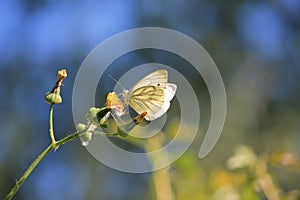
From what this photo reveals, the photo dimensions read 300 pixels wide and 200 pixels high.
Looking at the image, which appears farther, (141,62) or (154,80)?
(141,62)

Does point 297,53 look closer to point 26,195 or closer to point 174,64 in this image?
point 174,64

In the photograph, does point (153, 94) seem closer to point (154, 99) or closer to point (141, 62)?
point (154, 99)

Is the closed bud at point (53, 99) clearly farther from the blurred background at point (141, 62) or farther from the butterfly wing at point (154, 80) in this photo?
the blurred background at point (141, 62)

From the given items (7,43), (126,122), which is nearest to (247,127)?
(7,43)

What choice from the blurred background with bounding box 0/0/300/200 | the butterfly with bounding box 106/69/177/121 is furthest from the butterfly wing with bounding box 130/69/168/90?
the blurred background with bounding box 0/0/300/200

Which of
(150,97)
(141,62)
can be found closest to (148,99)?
(150,97)

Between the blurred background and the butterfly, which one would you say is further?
the blurred background

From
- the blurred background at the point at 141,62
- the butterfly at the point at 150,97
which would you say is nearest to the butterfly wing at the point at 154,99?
the butterfly at the point at 150,97

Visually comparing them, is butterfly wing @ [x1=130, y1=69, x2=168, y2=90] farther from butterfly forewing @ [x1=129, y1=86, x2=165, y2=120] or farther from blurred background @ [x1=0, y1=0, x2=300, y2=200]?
blurred background @ [x1=0, y1=0, x2=300, y2=200]

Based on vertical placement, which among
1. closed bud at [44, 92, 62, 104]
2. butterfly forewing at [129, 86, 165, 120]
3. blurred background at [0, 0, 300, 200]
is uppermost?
blurred background at [0, 0, 300, 200]

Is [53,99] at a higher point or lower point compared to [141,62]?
lower
